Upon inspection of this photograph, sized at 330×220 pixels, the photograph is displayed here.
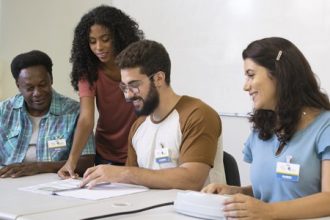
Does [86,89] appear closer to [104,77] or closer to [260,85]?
[104,77]

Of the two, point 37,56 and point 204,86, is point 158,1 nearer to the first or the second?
point 204,86

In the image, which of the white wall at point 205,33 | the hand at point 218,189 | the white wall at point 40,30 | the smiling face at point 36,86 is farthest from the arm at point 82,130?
the white wall at point 40,30

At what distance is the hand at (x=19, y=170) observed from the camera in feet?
7.28

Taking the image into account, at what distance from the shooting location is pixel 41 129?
8.39 ft

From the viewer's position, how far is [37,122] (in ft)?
8.55

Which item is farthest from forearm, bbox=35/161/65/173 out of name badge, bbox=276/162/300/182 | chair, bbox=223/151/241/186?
name badge, bbox=276/162/300/182

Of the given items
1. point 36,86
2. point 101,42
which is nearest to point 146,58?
point 101,42

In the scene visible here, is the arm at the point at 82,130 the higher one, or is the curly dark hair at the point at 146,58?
the curly dark hair at the point at 146,58

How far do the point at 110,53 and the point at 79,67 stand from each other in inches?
8.0

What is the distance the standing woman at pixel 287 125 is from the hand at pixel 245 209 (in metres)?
0.17

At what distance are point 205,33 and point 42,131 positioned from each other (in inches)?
53.9

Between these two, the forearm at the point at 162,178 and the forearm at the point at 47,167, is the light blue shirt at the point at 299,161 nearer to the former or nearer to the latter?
the forearm at the point at 162,178

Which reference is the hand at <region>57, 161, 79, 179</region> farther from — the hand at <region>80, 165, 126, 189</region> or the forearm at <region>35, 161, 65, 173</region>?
the hand at <region>80, 165, 126, 189</region>

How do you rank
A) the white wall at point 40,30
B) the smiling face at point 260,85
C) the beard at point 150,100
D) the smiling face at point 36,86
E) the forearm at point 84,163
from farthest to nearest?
1. the white wall at point 40,30
2. the smiling face at point 36,86
3. the forearm at point 84,163
4. the beard at point 150,100
5. the smiling face at point 260,85
